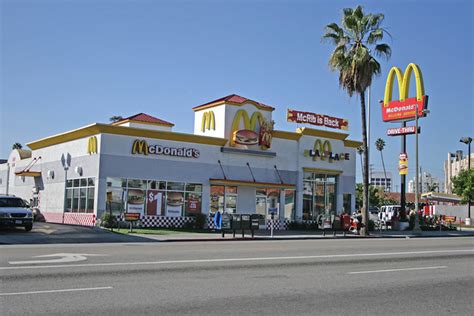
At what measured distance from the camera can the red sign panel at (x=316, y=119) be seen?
37250 millimetres

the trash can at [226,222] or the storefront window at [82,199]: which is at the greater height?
the storefront window at [82,199]

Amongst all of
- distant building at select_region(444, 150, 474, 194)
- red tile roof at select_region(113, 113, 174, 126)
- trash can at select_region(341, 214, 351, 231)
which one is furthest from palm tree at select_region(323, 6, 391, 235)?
distant building at select_region(444, 150, 474, 194)

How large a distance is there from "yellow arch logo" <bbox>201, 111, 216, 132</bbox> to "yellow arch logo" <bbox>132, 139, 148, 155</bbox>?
18.0ft

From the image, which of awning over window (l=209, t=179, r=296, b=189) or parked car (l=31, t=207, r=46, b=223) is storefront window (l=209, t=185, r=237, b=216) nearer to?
awning over window (l=209, t=179, r=296, b=189)

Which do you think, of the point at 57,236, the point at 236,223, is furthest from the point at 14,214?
the point at 236,223

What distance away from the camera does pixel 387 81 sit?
45.0 m

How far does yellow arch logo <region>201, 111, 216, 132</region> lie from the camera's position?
35.1 meters

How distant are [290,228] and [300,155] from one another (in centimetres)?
505

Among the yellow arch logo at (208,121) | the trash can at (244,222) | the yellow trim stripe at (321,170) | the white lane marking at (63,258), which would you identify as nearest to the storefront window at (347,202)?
the yellow trim stripe at (321,170)

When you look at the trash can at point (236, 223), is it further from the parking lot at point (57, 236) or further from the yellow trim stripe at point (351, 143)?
the yellow trim stripe at point (351, 143)

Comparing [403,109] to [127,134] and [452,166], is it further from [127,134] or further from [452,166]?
[452,166]

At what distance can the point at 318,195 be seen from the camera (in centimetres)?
3853

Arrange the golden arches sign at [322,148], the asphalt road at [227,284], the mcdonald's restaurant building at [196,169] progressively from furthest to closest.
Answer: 1. the golden arches sign at [322,148]
2. the mcdonald's restaurant building at [196,169]
3. the asphalt road at [227,284]

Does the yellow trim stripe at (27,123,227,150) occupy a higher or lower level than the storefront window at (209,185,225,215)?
higher
